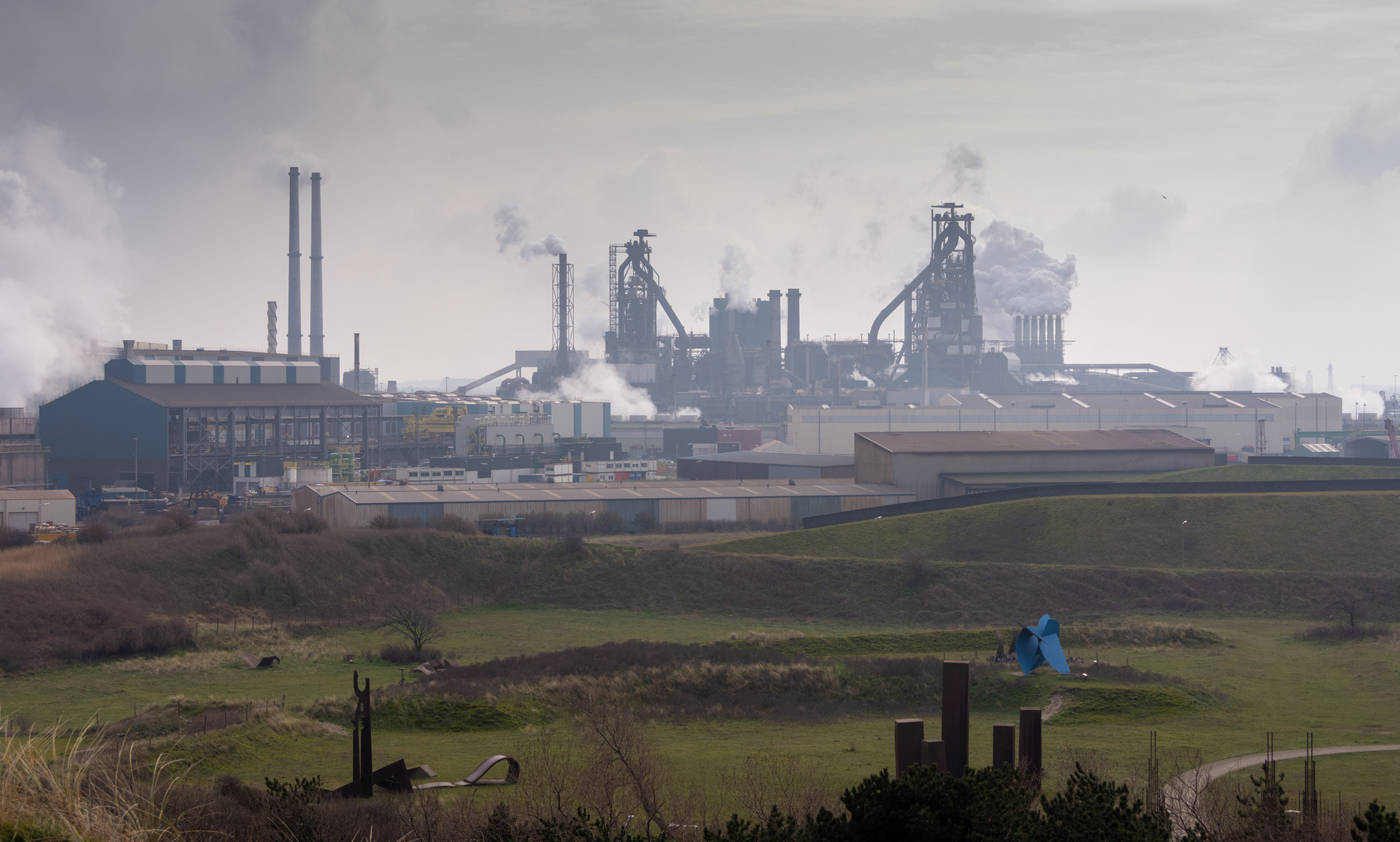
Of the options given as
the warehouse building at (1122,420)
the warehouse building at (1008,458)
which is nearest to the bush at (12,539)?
the warehouse building at (1008,458)

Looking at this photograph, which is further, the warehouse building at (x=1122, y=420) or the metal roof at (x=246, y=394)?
the warehouse building at (x=1122, y=420)

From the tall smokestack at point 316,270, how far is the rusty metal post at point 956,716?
100 metres

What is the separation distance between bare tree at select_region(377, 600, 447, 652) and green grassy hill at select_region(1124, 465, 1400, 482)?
31.8m

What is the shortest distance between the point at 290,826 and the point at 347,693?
48.5 feet

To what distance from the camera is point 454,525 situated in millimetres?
49688

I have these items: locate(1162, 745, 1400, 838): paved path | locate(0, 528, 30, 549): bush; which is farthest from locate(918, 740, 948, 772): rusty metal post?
locate(0, 528, 30, 549): bush

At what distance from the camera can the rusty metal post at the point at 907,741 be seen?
15484 millimetres

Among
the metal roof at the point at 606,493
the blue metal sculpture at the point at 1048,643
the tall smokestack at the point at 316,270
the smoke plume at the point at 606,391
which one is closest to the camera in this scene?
the blue metal sculpture at the point at 1048,643

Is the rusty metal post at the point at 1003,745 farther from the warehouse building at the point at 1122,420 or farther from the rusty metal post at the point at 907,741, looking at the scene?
the warehouse building at the point at 1122,420

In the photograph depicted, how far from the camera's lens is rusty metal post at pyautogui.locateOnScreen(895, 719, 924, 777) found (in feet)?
50.8

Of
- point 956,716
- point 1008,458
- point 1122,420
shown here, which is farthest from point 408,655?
point 1122,420

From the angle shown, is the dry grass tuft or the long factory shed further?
the long factory shed

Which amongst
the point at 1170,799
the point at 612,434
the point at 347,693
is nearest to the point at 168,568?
the point at 347,693

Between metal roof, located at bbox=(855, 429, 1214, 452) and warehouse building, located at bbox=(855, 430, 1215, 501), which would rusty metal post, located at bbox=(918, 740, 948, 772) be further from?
metal roof, located at bbox=(855, 429, 1214, 452)
